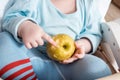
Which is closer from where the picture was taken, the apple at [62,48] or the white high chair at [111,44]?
the apple at [62,48]

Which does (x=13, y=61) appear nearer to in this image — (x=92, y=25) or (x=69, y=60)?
(x=69, y=60)

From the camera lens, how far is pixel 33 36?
666 millimetres

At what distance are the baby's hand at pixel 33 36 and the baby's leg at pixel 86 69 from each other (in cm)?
13

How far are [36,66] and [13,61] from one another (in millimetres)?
85

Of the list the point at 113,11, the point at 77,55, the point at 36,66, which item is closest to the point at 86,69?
the point at 77,55

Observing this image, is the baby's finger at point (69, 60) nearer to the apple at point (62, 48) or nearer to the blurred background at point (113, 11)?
the apple at point (62, 48)

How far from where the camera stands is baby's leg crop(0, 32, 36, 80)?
27.3 inches

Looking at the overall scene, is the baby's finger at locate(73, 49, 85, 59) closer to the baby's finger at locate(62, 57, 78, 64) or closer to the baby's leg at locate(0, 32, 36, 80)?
the baby's finger at locate(62, 57, 78, 64)

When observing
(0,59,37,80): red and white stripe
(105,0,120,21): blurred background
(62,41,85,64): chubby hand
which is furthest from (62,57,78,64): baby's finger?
(105,0,120,21): blurred background

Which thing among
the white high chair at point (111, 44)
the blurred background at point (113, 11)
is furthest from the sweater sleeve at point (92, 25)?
the blurred background at point (113, 11)

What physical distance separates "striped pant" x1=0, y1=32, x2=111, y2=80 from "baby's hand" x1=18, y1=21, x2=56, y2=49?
0.06 m

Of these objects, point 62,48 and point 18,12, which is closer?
point 62,48

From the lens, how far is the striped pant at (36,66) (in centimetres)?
69

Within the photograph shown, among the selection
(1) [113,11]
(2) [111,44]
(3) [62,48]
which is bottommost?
(1) [113,11]
